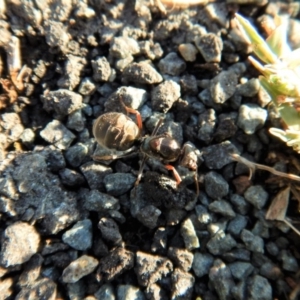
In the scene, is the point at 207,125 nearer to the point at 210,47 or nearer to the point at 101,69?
the point at 210,47

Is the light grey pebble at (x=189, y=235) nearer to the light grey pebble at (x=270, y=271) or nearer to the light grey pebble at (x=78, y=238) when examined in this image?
the light grey pebble at (x=270, y=271)

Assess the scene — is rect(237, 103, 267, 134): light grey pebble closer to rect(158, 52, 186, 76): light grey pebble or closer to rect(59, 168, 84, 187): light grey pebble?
rect(158, 52, 186, 76): light grey pebble

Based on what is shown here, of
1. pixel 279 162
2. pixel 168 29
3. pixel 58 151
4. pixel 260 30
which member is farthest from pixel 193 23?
pixel 58 151

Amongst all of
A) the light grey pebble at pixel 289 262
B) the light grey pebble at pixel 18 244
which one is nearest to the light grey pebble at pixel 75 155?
the light grey pebble at pixel 18 244

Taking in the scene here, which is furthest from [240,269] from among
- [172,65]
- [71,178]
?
[172,65]

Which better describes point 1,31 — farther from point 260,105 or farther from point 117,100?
point 260,105

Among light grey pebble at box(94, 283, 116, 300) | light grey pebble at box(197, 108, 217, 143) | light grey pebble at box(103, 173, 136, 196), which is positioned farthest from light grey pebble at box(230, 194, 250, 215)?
light grey pebble at box(94, 283, 116, 300)
